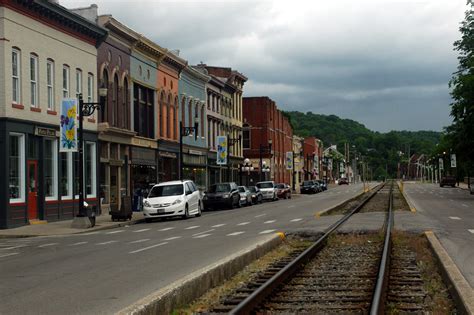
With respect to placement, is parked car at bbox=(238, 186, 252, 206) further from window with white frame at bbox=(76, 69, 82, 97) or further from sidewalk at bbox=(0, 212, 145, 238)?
sidewalk at bbox=(0, 212, 145, 238)

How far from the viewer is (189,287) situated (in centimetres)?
964

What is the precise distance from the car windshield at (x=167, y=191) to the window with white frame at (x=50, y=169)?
4315 millimetres

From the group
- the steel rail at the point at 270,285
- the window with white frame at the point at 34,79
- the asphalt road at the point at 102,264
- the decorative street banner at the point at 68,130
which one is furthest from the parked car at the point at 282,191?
the steel rail at the point at 270,285

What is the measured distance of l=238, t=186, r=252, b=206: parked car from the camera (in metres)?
48.8

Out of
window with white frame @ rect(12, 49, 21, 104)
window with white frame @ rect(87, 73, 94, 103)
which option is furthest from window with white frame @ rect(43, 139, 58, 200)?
window with white frame @ rect(87, 73, 94, 103)

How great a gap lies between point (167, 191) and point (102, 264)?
61.2 ft

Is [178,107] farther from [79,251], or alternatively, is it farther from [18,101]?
[79,251]

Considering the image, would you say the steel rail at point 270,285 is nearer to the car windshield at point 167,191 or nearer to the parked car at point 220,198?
the car windshield at point 167,191

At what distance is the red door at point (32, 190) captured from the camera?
30516 millimetres

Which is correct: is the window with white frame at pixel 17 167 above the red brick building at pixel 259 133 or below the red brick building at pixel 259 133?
below

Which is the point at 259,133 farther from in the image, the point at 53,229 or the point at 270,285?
the point at 270,285

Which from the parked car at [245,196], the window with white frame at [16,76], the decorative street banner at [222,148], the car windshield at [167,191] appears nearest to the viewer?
the window with white frame at [16,76]

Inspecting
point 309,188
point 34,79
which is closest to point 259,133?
point 309,188

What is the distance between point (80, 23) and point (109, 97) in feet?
18.8
